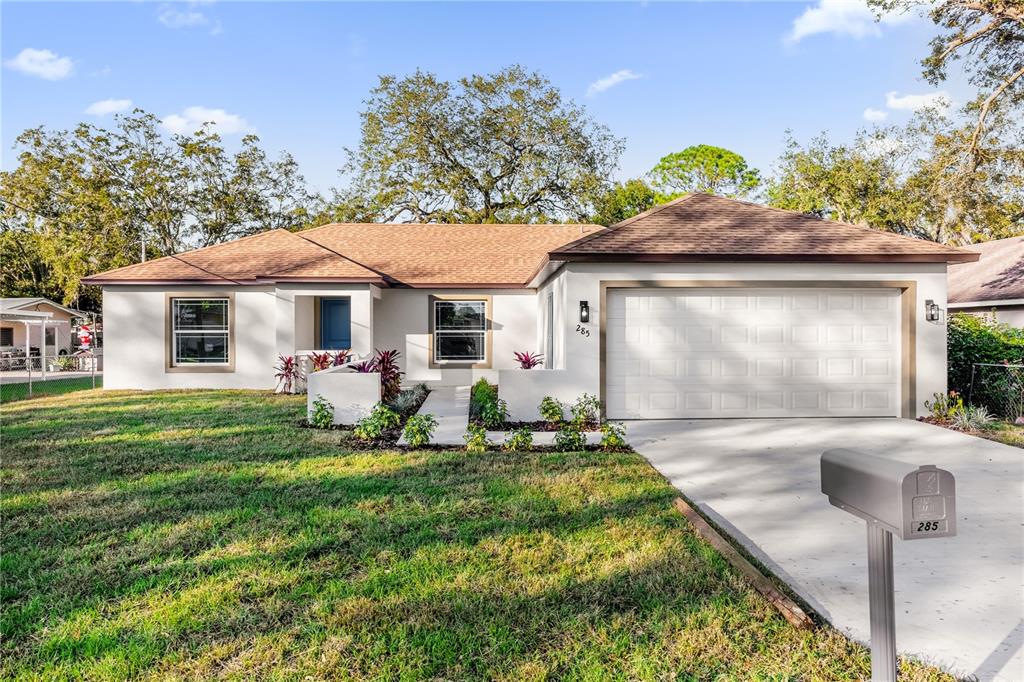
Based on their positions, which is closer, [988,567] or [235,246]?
[988,567]

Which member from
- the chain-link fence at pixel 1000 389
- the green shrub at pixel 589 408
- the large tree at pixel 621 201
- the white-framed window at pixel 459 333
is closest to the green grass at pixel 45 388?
the white-framed window at pixel 459 333

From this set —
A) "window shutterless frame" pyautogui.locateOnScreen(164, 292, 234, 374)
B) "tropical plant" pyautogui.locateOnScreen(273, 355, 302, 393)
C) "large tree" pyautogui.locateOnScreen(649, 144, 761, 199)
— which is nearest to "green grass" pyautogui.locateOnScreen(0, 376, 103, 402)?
"window shutterless frame" pyautogui.locateOnScreen(164, 292, 234, 374)

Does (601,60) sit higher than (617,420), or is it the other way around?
(601,60)

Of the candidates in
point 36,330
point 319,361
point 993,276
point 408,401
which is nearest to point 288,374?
point 319,361

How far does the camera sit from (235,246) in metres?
15.7

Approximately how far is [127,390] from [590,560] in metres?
14.2

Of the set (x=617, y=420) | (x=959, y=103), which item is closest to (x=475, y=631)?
(x=617, y=420)

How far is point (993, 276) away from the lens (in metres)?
16.8

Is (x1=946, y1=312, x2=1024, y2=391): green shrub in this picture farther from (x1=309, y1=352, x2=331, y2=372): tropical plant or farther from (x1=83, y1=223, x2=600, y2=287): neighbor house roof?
(x1=309, y1=352, x2=331, y2=372): tropical plant

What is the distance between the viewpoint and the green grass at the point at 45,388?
44.4 feet

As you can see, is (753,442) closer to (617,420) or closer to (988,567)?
(617,420)

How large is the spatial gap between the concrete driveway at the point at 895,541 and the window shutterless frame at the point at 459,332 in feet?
23.7

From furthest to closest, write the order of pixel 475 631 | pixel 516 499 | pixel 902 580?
pixel 516 499 < pixel 902 580 < pixel 475 631

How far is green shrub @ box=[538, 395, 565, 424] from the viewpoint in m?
9.19
